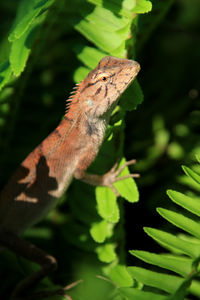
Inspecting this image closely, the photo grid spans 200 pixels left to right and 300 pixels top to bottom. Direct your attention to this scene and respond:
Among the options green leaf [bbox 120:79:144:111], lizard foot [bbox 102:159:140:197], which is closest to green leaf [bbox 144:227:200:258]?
lizard foot [bbox 102:159:140:197]

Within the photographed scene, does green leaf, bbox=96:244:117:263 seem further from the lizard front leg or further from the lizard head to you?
the lizard head

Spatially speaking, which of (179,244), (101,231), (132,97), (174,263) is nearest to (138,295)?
(174,263)

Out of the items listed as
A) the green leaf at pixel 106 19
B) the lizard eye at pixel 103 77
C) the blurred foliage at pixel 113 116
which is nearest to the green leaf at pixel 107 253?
the blurred foliage at pixel 113 116

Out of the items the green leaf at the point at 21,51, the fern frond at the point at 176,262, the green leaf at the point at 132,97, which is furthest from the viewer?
the green leaf at the point at 132,97

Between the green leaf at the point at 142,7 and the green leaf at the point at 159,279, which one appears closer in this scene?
the green leaf at the point at 159,279

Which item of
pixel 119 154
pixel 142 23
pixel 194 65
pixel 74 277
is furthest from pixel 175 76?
pixel 74 277

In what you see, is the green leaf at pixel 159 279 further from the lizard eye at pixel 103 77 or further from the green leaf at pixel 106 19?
the green leaf at pixel 106 19

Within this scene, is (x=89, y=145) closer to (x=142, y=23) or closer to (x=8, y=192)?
(x=8, y=192)
